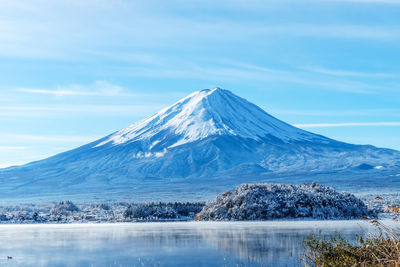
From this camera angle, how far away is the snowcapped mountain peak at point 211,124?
15850 centimetres

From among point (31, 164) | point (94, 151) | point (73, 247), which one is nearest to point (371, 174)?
point (94, 151)

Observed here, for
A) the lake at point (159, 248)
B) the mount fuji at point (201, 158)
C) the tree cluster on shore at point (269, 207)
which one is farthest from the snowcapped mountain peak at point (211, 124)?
the lake at point (159, 248)

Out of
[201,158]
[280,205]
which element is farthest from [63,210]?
[201,158]

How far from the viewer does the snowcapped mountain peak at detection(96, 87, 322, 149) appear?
520 ft

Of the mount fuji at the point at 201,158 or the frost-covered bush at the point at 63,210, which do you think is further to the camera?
the mount fuji at the point at 201,158

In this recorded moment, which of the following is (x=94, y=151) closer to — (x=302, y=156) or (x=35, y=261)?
(x=302, y=156)

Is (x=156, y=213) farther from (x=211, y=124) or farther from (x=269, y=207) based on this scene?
(x=211, y=124)

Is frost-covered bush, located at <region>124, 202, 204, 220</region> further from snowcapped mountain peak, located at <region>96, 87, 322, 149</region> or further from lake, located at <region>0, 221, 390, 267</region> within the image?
snowcapped mountain peak, located at <region>96, 87, 322, 149</region>

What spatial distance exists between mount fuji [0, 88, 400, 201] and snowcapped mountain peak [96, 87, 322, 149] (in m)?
0.25

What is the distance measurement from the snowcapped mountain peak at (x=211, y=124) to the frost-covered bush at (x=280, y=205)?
11869cm

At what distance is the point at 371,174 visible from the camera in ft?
438

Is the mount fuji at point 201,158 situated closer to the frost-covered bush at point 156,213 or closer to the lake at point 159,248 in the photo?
the frost-covered bush at point 156,213

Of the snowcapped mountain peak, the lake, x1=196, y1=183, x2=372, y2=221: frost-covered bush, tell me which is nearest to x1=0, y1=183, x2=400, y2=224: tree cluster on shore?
x1=196, y1=183, x2=372, y2=221: frost-covered bush

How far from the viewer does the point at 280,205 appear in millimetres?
35500
